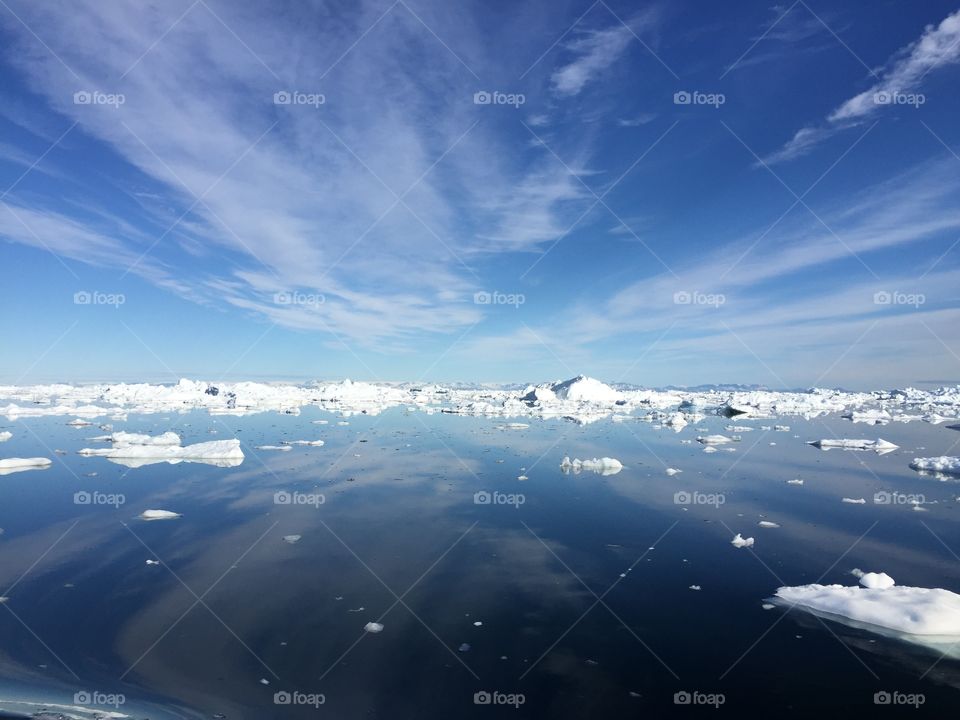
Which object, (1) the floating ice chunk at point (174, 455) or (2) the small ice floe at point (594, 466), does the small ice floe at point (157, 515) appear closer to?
(1) the floating ice chunk at point (174, 455)

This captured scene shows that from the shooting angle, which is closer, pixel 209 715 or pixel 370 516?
pixel 209 715

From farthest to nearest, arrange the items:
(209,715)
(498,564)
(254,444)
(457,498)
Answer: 1. (254,444)
2. (457,498)
3. (498,564)
4. (209,715)

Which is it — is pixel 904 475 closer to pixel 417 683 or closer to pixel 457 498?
pixel 457 498

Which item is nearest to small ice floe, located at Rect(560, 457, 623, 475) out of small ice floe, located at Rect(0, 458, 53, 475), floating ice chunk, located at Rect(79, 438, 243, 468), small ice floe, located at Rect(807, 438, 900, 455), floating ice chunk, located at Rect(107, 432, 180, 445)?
floating ice chunk, located at Rect(79, 438, 243, 468)

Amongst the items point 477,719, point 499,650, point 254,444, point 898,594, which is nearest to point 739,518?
point 898,594

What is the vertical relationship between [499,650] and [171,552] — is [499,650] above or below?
below

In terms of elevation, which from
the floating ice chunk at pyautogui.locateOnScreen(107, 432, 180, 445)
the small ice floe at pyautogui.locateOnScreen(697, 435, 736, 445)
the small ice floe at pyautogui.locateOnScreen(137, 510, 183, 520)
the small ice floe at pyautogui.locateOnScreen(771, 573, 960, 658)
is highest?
the small ice floe at pyautogui.locateOnScreen(697, 435, 736, 445)

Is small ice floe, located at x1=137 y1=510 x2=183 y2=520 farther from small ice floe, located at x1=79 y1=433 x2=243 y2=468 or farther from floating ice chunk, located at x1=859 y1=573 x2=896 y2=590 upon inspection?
floating ice chunk, located at x1=859 y1=573 x2=896 y2=590
